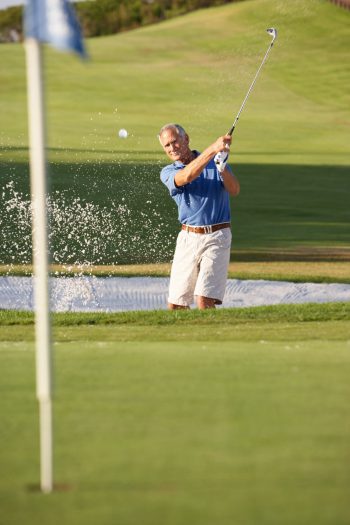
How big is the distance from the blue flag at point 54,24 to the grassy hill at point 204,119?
11.6m

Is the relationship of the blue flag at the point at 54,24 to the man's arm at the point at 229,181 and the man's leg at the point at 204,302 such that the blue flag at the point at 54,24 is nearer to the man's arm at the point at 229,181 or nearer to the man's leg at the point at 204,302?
the man's arm at the point at 229,181

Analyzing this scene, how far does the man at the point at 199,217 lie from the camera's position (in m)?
8.45

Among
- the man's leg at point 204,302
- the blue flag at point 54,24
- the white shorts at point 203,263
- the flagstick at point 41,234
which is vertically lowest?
the man's leg at point 204,302

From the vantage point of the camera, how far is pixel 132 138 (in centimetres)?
2877

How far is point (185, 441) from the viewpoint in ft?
13.6

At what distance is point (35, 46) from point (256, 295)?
8.64m

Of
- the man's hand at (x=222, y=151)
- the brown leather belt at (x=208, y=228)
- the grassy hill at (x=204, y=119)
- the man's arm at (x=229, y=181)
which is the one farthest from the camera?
the grassy hill at (x=204, y=119)

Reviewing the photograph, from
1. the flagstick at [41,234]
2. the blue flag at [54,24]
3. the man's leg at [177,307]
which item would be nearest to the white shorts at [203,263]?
the man's leg at [177,307]

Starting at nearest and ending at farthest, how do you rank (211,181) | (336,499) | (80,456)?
(336,499)
(80,456)
(211,181)

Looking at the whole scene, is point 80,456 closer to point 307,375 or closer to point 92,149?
point 307,375

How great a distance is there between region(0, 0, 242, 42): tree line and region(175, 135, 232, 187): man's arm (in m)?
42.1

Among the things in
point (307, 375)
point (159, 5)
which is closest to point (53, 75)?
point (159, 5)

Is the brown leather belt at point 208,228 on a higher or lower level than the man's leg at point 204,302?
higher

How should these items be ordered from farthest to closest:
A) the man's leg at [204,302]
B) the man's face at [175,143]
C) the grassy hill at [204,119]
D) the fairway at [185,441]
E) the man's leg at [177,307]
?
the grassy hill at [204,119]
the man's leg at [177,307]
the man's leg at [204,302]
the man's face at [175,143]
the fairway at [185,441]
